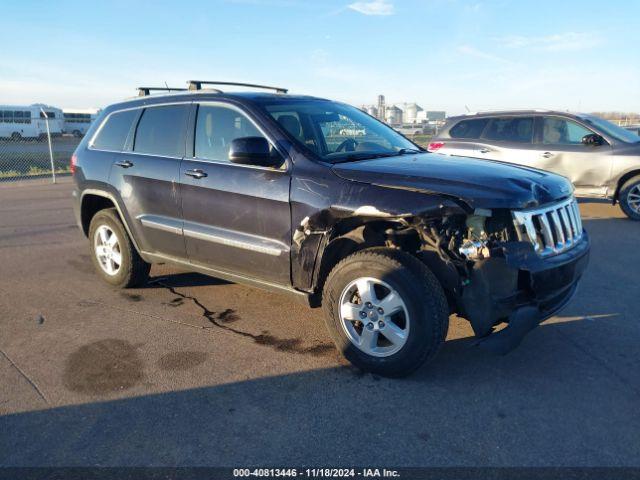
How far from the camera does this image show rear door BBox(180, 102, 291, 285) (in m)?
3.91

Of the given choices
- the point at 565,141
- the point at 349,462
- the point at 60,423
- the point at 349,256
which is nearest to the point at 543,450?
the point at 349,462

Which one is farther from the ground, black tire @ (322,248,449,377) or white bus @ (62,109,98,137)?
white bus @ (62,109,98,137)

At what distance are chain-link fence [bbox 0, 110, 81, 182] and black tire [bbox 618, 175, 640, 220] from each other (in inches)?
679

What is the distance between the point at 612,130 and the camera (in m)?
9.00

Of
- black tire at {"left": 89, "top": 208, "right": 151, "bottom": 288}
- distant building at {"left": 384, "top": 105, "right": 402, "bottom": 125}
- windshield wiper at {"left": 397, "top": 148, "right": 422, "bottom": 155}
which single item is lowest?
A: black tire at {"left": 89, "top": 208, "right": 151, "bottom": 288}

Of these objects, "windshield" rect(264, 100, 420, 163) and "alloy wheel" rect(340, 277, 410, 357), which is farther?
"windshield" rect(264, 100, 420, 163)

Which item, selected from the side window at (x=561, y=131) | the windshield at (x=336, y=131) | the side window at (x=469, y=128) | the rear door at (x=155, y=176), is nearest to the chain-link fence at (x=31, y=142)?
the side window at (x=469, y=128)

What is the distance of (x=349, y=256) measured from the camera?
11.8 feet

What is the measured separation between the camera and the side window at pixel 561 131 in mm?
9055

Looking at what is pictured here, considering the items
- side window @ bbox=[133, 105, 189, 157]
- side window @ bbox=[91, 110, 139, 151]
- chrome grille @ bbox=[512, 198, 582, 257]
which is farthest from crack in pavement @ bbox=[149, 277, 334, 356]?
side window @ bbox=[91, 110, 139, 151]

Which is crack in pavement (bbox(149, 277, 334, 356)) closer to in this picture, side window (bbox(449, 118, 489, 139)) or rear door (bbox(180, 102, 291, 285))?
rear door (bbox(180, 102, 291, 285))

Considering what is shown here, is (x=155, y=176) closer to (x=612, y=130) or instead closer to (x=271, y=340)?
(x=271, y=340)

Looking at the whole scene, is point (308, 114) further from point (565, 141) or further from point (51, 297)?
point (565, 141)

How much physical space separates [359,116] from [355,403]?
2858mm
